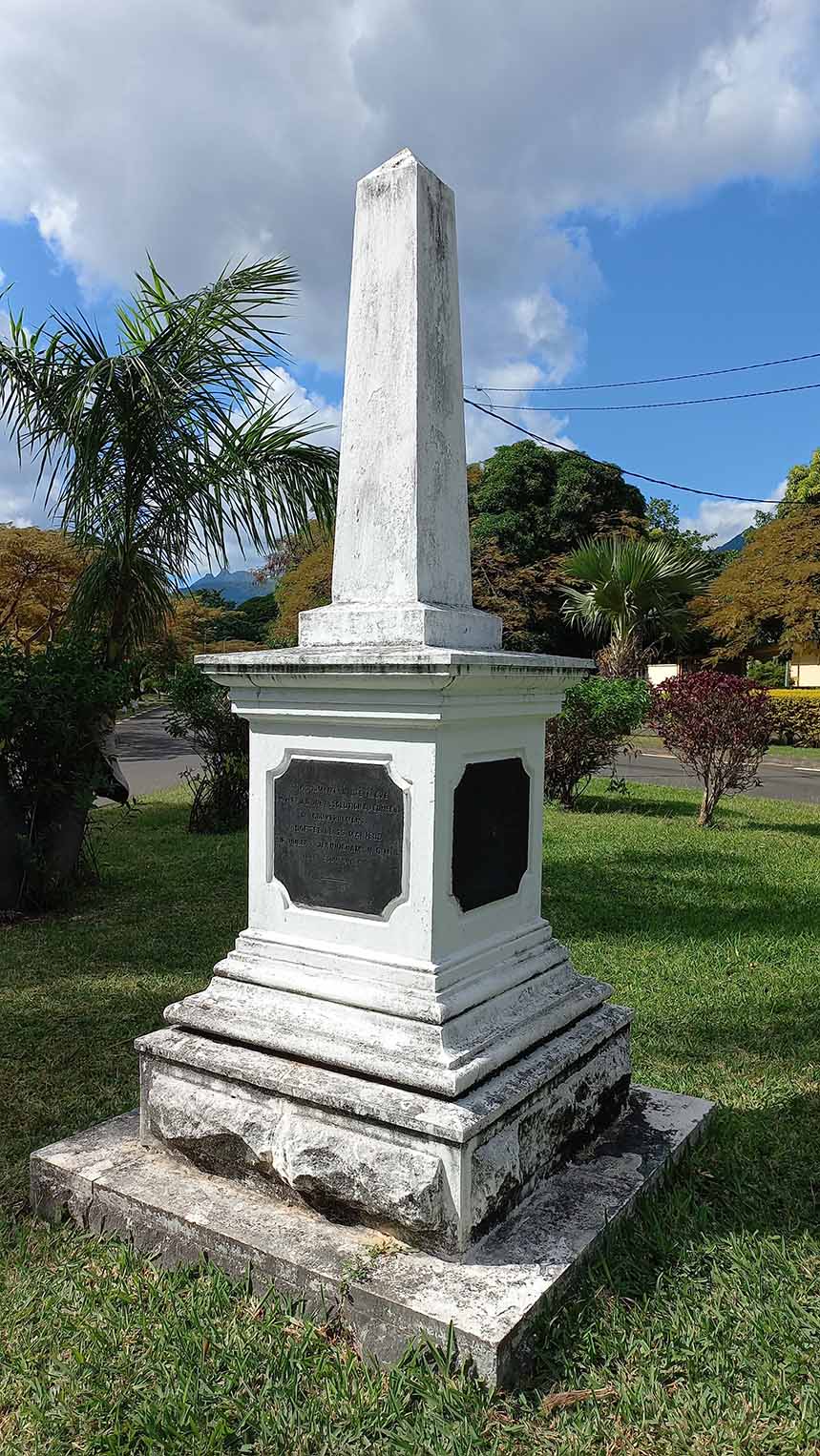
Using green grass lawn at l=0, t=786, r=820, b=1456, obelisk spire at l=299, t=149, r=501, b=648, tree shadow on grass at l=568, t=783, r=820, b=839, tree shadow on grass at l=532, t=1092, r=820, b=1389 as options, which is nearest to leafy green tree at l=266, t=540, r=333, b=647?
tree shadow on grass at l=568, t=783, r=820, b=839

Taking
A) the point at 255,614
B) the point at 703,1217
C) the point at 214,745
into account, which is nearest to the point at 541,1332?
the point at 703,1217

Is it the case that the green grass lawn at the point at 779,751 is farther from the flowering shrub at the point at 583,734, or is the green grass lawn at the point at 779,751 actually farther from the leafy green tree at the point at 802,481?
the leafy green tree at the point at 802,481

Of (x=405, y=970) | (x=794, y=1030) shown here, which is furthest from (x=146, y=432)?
(x=794, y=1030)

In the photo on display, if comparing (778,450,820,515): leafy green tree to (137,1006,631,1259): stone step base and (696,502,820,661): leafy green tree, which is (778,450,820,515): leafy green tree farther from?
(137,1006,631,1259): stone step base

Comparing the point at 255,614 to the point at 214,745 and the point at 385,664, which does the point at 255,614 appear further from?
the point at 385,664

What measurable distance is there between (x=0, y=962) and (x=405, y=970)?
340cm

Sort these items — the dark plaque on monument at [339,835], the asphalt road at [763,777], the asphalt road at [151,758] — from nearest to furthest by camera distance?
1. the dark plaque on monument at [339,835]
2. the asphalt road at [763,777]
3. the asphalt road at [151,758]

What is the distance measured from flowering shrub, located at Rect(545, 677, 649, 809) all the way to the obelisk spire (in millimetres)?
7391

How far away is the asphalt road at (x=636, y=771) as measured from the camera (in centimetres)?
1365

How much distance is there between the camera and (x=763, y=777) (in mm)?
15781

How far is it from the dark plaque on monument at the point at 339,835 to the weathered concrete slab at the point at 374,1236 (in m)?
0.84

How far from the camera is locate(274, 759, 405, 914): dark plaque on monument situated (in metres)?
2.64

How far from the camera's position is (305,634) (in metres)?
2.89

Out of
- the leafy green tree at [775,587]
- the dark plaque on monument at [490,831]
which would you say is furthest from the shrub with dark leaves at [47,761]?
the leafy green tree at [775,587]
